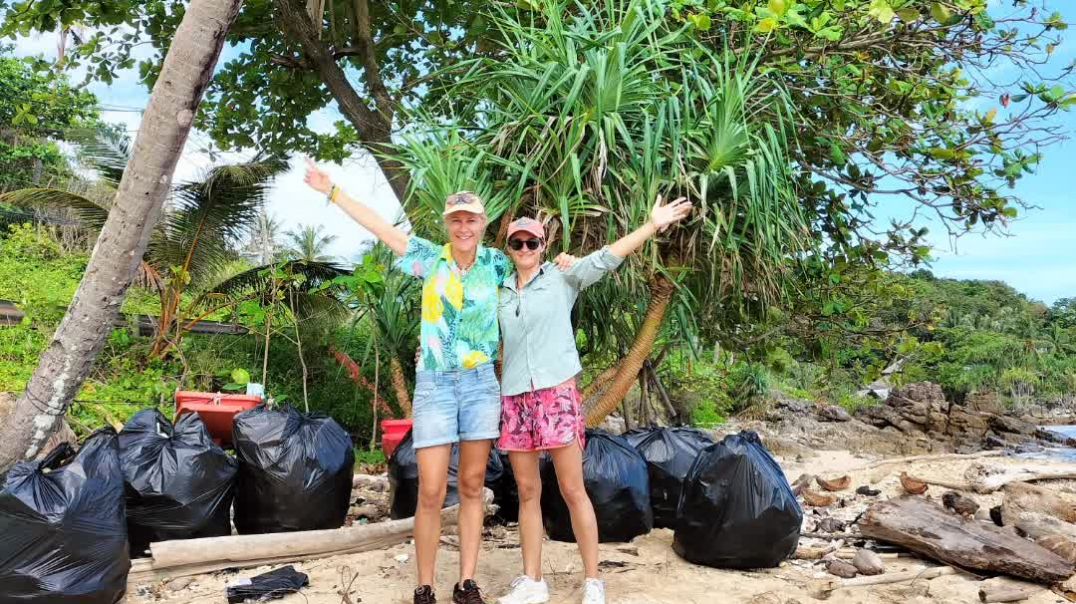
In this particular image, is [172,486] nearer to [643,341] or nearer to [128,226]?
[128,226]

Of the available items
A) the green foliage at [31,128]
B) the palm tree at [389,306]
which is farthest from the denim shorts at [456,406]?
the green foliage at [31,128]

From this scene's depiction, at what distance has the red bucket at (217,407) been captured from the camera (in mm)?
4656

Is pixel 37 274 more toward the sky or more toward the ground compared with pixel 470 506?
more toward the sky

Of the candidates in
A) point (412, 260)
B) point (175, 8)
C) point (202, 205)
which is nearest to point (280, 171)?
point (202, 205)

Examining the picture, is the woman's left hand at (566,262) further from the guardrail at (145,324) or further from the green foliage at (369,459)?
the guardrail at (145,324)

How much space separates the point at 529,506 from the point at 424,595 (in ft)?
1.74

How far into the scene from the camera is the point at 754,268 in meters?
4.94

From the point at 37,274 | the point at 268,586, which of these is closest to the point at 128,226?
the point at 268,586

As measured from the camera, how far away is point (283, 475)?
3.94 metres

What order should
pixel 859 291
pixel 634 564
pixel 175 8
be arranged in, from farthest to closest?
1. pixel 175 8
2. pixel 859 291
3. pixel 634 564

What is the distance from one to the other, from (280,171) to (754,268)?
6.29 meters

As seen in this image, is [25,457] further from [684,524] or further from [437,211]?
[684,524]

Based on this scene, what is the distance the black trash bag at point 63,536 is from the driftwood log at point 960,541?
11.8 ft

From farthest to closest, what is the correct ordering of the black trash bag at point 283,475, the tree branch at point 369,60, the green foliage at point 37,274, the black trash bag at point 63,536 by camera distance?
1. the green foliage at point 37,274
2. the tree branch at point 369,60
3. the black trash bag at point 283,475
4. the black trash bag at point 63,536
